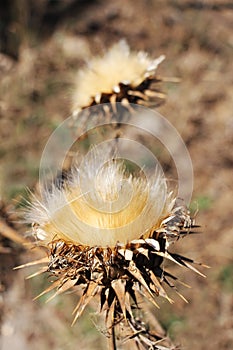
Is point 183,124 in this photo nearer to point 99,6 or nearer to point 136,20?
point 136,20

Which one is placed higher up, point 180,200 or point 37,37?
point 37,37

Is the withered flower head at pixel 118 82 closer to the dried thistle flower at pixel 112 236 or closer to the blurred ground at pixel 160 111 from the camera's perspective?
the dried thistle flower at pixel 112 236

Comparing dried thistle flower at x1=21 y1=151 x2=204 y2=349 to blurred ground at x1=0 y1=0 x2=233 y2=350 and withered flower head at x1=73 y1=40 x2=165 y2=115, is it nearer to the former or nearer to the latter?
withered flower head at x1=73 y1=40 x2=165 y2=115

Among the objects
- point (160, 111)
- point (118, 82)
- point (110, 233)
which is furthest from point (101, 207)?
point (160, 111)

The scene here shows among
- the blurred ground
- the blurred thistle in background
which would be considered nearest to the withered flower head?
the blurred thistle in background

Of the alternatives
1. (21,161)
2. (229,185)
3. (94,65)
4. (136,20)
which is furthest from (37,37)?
(94,65)

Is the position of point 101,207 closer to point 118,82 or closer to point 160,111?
point 118,82
